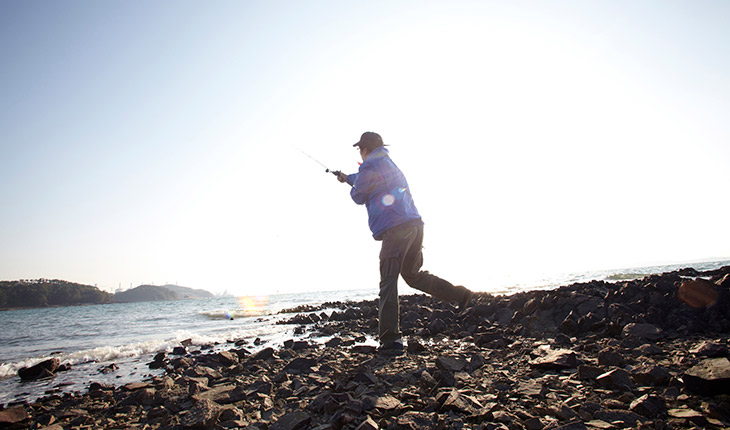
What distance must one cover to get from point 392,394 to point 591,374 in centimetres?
158

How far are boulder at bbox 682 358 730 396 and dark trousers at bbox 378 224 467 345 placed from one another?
2.89m

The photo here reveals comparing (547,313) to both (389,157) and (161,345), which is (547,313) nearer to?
(389,157)

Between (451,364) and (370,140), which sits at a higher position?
(370,140)

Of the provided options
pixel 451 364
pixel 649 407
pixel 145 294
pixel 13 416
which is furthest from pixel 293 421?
pixel 145 294

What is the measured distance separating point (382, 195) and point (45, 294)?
133686 millimetres

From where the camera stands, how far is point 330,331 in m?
7.70

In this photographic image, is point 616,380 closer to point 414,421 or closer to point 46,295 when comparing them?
point 414,421

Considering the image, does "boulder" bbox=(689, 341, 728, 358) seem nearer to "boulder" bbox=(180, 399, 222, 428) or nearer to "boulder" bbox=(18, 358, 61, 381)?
"boulder" bbox=(180, 399, 222, 428)

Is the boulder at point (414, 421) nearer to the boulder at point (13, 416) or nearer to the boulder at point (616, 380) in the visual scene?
the boulder at point (616, 380)

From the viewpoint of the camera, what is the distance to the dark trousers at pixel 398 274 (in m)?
4.54

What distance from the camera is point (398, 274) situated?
463cm

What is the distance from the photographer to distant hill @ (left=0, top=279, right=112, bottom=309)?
301 feet

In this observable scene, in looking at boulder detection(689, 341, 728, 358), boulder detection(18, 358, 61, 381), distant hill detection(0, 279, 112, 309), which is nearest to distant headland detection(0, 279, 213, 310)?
distant hill detection(0, 279, 112, 309)

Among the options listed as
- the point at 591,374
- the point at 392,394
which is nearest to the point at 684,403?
the point at 591,374
